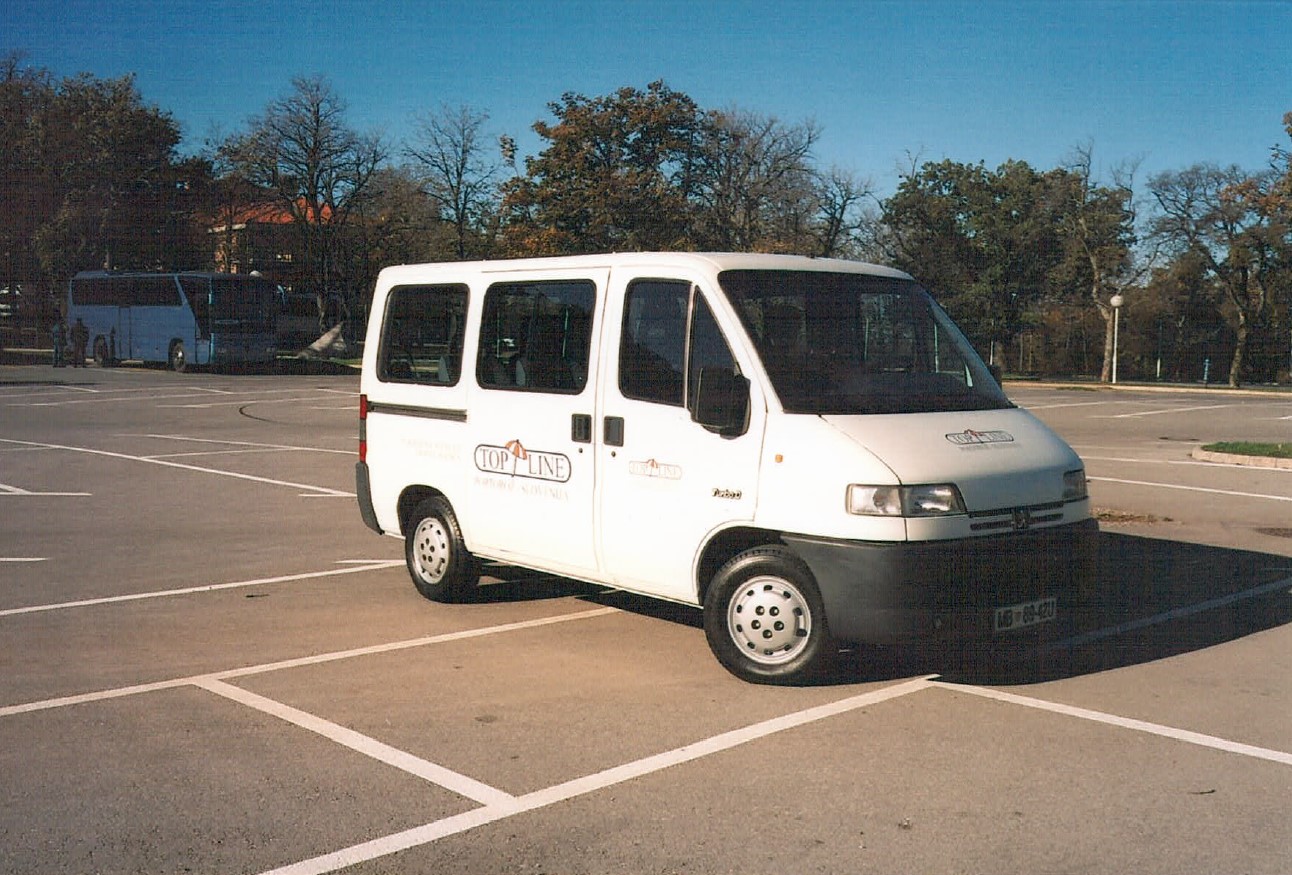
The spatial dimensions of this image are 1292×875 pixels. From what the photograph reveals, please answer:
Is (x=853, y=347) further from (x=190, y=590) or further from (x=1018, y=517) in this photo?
(x=190, y=590)

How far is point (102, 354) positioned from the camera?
51.5 metres

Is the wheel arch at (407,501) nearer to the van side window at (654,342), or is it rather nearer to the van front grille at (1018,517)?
the van side window at (654,342)

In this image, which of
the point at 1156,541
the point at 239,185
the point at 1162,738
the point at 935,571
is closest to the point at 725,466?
the point at 935,571

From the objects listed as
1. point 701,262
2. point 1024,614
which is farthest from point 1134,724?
point 701,262

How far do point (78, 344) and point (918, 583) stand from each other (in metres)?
50.0

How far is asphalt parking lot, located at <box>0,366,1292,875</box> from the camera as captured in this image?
4.37 m

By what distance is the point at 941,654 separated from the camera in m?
7.08

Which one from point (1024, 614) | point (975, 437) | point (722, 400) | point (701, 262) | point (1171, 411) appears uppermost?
point (701, 262)

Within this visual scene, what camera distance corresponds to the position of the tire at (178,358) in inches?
1862

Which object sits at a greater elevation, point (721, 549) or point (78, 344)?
point (78, 344)

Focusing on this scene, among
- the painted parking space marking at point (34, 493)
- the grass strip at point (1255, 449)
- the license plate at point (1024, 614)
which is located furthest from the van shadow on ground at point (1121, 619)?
the grass strip at point (1255, 449)

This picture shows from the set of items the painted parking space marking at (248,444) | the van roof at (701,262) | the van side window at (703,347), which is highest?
the van roof at (701,262)

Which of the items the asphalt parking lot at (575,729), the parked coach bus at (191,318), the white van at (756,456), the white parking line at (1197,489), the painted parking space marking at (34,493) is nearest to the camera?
the asphalt parking lot at (575,729)

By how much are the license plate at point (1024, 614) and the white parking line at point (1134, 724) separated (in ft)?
1.10
